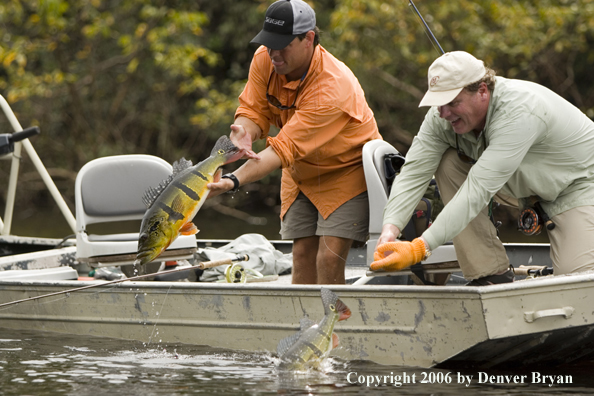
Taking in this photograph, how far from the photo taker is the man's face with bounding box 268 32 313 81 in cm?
454

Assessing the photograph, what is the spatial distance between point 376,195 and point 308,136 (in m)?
0.53

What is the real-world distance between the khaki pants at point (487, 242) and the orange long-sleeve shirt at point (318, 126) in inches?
24.7

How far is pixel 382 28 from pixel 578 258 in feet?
33.5

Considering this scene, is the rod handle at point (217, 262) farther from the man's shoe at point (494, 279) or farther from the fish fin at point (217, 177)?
the man's shoe at point (494, 279)

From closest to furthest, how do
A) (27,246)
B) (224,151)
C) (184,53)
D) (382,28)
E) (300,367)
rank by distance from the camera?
(224,151) < (300,367) < (27,246) < (382,28) < (184,53)

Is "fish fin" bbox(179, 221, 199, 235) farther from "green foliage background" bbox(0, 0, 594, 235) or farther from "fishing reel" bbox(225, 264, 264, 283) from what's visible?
"green foliage background" bbox(0, 0, 594, 235)

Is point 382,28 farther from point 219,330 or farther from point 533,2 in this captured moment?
point 219,330

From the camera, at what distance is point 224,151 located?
393cm

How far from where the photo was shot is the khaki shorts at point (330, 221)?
15.8 ft

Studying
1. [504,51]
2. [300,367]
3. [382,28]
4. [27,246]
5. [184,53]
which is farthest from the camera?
[184,53]

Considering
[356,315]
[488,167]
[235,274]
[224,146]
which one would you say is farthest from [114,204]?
[488,167]

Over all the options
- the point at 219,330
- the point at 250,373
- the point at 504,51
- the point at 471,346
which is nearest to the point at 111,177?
the point at 219,330

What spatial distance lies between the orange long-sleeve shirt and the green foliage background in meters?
8.57

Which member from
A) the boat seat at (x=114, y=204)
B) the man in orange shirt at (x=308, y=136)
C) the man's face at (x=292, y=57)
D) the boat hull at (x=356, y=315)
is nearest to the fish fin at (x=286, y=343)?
the boat hull at (x=356, y=315)
